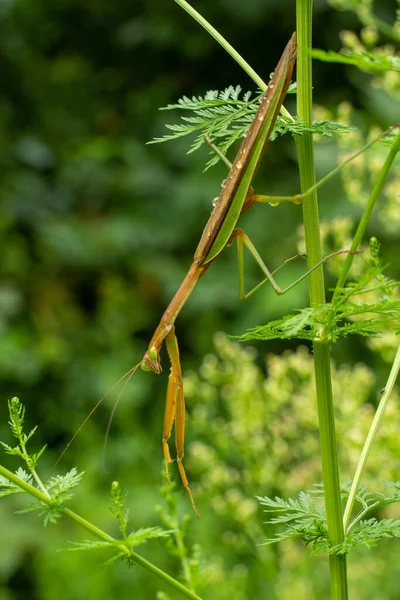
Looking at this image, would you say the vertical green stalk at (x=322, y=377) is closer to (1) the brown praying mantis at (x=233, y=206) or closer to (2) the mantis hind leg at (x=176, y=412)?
(1) the brown praying mantis at (x=233, y=206)

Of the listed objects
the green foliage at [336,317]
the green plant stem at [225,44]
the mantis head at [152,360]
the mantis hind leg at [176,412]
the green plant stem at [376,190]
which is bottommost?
the mantis hind leg at [176,412]

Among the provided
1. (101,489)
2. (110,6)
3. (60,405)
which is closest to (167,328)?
(101,489)

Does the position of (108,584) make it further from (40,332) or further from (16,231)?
(16,231)

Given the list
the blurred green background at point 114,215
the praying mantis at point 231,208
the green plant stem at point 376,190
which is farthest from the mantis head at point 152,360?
the blurred green background at point 114,215

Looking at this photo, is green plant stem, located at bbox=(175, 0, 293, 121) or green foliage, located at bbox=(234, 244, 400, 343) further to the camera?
green plant stem, located at bbox=(175, 0, 293, 121)

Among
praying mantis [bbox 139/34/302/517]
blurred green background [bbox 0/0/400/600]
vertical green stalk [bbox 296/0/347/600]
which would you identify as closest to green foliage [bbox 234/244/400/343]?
vertical green stalk [bbox 296/0/347/600]

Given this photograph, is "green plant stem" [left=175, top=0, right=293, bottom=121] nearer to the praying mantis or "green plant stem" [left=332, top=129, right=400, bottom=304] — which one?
the praying mantis
